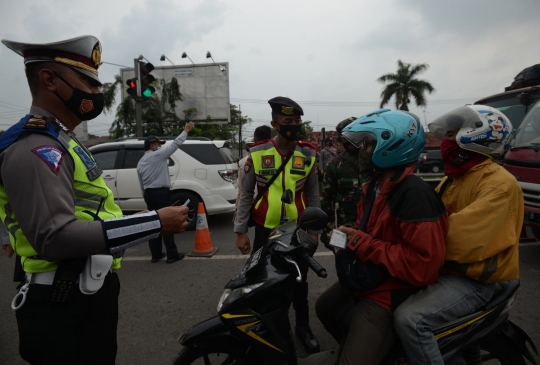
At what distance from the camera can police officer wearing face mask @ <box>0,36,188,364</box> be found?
1.19m

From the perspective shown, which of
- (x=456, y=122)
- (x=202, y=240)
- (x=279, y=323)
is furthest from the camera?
(x=202, y=240)

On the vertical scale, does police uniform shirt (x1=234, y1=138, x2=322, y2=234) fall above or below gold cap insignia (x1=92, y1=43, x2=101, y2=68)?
below

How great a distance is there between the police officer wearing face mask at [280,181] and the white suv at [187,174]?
3.89m

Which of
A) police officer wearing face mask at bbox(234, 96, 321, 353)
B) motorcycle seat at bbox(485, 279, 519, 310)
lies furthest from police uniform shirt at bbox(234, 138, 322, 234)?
motorcycle seat at bbox(485, 279, 519, 310)

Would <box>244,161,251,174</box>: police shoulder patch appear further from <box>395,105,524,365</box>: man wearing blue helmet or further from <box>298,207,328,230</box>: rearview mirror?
<box>395,105,524,365</box>: man wearing blue helmet

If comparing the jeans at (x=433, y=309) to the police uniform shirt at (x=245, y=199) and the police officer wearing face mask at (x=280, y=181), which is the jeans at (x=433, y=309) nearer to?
the police officer wearing face mask at (x=280, y=181)

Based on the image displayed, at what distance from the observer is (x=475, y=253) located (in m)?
1.59

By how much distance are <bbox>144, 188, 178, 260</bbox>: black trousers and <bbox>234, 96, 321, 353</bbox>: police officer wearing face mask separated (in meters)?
2.43

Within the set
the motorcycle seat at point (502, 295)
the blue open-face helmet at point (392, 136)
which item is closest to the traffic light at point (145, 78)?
the blue open-face helmet at point (392, 136)

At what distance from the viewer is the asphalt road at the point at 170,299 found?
2.83 metres

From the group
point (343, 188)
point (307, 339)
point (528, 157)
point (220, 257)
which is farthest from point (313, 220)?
point (528, 157)

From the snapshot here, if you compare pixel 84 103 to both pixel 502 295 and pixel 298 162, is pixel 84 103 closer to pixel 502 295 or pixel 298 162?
pixel 298 162

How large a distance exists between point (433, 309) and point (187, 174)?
5682mm

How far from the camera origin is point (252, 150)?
9.14 feet
